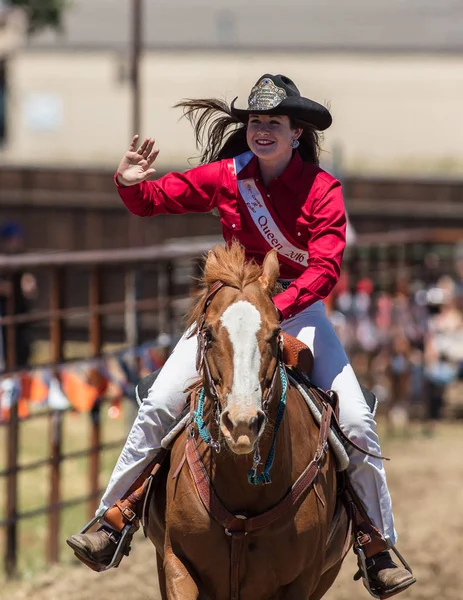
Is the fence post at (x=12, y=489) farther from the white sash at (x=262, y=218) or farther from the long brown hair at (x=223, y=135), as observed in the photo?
the white sash at (x=262, y=218)

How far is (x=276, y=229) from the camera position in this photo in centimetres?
545

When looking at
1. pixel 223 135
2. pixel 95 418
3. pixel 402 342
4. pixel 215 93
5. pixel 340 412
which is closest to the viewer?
pixel 340 412

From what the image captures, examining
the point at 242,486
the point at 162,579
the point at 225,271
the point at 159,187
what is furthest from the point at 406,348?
the point at 225,271

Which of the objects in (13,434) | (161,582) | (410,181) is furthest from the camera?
(410,181)

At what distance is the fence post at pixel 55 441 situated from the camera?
8.98 meters

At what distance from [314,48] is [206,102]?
1246 inches

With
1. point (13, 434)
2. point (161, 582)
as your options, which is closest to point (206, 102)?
point (161, 582)

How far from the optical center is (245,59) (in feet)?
120

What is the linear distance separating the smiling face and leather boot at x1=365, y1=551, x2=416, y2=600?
6.25 ft

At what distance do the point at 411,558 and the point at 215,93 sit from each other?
24.6 meters

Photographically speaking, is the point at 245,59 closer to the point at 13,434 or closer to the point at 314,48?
the point at 314,48

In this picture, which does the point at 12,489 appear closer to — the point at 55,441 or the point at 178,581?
the point at 55,441

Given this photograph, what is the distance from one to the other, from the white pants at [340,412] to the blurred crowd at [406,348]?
1020 centimetres

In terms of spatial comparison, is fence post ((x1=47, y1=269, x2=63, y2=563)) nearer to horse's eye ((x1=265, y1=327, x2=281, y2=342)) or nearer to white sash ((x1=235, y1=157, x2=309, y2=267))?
white sash ((x1=235, y1=157, x2=309, y2=267))
